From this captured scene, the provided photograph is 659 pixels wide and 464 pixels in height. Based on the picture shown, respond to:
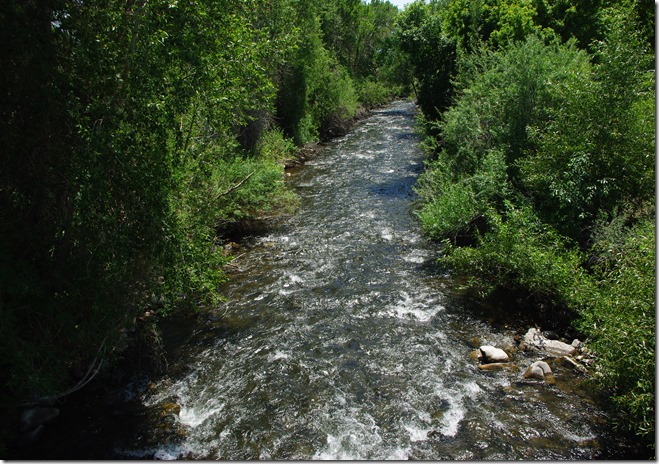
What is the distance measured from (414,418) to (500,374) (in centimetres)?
215

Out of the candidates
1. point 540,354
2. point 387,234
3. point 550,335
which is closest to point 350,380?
point 540,354

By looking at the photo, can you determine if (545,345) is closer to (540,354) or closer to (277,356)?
(540,354)

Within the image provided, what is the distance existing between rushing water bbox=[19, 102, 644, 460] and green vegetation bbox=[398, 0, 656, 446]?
119 centimetres

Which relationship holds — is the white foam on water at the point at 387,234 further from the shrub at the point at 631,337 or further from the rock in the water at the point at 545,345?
the shrub at the point at 631,337

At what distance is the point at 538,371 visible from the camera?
823 cm

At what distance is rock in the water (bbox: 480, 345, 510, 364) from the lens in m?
8.70

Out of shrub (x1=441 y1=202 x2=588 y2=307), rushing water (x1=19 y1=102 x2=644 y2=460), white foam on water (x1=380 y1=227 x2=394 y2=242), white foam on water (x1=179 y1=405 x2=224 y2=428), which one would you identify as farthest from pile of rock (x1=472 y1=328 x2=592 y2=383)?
white foam on water (x1=380 y1=227 x2=394 y2=242)

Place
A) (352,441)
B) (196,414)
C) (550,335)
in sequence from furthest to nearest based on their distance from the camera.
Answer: (550,335) → (196,414) → (352,441)

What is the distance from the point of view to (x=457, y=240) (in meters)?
13.7

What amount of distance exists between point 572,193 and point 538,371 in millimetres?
4689

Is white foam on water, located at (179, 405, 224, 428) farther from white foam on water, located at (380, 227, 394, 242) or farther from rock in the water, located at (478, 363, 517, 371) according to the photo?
white foam on water, located at (380, 227, 394, 242)

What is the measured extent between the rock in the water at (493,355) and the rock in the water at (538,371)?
490mm

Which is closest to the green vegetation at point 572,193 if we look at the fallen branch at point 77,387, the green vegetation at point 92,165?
the green vegetation at point 92,165

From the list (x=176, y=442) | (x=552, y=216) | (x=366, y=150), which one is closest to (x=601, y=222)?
(x=552, y=216)
